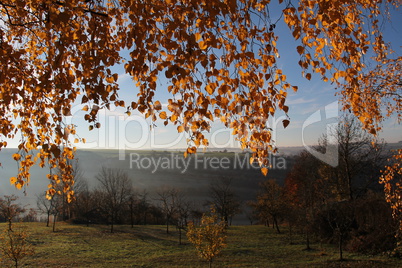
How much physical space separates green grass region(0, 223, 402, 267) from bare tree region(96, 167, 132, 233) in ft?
19.3

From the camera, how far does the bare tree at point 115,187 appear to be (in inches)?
1278

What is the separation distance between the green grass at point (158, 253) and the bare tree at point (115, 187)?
19.3 feet

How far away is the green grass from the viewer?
603 inches

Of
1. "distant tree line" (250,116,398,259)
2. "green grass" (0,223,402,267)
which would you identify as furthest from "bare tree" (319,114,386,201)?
"green grass" (0,223,402,267)

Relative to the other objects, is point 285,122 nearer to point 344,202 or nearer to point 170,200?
point 344,202

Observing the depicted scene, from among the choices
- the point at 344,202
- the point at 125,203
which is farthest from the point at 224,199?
the point at 344,202

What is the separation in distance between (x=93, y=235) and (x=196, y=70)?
27341 mm

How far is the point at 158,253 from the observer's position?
19.2m

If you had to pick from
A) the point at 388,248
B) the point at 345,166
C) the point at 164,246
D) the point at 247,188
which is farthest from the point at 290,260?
the point at 247,188

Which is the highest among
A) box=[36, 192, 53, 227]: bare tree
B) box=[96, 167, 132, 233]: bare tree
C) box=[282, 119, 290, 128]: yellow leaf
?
box=[282, 119, 290, 128]: yellow leaf

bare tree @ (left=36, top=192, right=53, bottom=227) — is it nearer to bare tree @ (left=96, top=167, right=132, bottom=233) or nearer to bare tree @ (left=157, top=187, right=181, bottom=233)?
bare tree @ (left=96, top=167, right=132, bottom=233)

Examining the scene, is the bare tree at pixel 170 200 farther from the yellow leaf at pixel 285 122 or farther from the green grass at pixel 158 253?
the yellow leaf at pixel 285 122

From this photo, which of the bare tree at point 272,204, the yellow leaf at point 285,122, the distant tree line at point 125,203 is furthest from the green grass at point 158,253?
the yellow leaf at point 285,122

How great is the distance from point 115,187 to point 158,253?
17667mm
